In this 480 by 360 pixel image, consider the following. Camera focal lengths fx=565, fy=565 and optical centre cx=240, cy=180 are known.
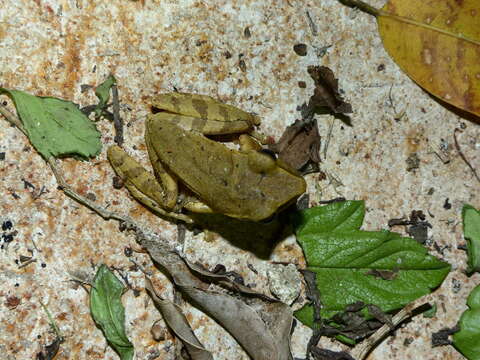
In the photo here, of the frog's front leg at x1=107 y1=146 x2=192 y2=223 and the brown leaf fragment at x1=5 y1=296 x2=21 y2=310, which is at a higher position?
the frog's front leg at x1=107 y1=146 x2=192 y2=223

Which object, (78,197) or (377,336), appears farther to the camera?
(377,336)

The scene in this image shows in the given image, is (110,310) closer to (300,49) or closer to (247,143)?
(247,143)

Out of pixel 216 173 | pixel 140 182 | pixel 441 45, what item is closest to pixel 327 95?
pixel 441 45

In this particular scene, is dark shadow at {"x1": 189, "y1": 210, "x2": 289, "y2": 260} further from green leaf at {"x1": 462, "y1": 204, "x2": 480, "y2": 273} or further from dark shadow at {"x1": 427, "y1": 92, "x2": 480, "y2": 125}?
dark shadow at {"x1": 427, "y1": 92, "x2": 480, "y2": 125}

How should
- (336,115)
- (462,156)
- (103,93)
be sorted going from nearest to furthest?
(103,93)
(336,115)
(462,156)

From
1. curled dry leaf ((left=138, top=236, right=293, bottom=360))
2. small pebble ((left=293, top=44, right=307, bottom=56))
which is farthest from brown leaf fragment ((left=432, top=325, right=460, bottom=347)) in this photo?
small pebble ((left=293, top=44, right=307, bottom=56))

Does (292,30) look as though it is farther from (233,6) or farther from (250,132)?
(250,132)

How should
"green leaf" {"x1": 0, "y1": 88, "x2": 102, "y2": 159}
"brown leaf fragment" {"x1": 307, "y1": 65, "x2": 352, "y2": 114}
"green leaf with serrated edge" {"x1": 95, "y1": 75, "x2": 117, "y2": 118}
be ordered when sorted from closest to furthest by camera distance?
1. "green leaf" {"x1": 0, "y1": 88, "x2": 102, "y2": 159}
2. "green leaf with serrated edge" {"x1": 95, "y1": 75, "x2": 117, "y2": 118}
3. "brown leaf fragment" {"x1": 307, "y1": 65, "x2": 352, "y2": 114}

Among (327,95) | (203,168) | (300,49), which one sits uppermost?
(300,49)
